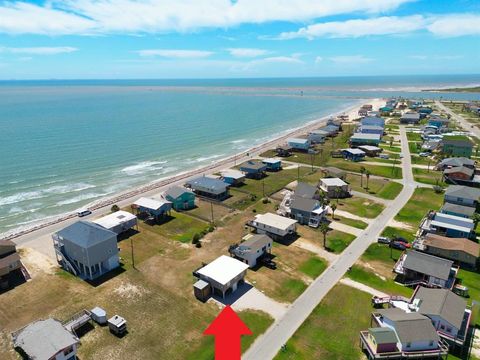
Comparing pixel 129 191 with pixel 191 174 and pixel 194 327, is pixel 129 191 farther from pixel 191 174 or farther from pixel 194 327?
pixel 194 327

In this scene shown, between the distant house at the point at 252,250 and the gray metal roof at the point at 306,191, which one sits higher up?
the gray metal roof at the point at 306,191

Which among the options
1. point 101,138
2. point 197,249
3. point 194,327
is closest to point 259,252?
point 197,249

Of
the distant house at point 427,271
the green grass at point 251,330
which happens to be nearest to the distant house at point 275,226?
the distant house at point 427,271

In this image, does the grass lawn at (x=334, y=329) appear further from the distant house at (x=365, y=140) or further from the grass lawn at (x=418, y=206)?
Result: the distant house at (x=365, y=140)

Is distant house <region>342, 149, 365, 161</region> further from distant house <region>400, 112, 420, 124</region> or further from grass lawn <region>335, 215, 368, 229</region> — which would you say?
distant house <region>400, 112, 420, 124</region>

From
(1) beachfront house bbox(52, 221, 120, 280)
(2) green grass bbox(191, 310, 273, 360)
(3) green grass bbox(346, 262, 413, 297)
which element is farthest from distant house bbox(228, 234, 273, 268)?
(1) beachfront house bbox(52, 221, 120, 280)

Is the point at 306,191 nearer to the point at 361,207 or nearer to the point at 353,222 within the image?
the point at 361,207
